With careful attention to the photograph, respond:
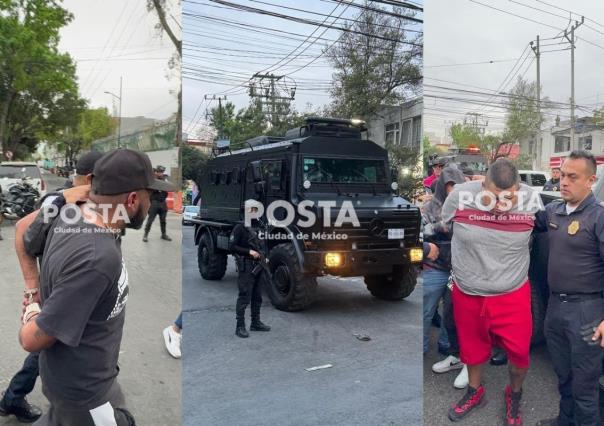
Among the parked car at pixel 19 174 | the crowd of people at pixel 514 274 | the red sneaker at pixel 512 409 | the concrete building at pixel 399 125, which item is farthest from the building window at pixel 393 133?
the parked car at pixel 19 174

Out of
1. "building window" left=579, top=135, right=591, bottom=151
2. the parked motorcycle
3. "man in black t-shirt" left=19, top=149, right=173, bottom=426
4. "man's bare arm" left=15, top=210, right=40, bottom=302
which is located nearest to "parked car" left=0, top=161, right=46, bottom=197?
the parked motorcycle

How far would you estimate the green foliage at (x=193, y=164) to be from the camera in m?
1.42

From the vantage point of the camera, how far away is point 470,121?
1970 mm

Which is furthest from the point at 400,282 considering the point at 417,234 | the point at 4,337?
the point at 4,337

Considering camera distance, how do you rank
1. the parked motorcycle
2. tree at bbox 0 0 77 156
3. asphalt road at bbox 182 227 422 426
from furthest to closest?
the parked motorcycle
tree at bbox 0 0 77 156
asphalt road at bbox 182 227 422 426

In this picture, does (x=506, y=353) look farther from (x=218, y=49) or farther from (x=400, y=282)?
(x=218, y=49)

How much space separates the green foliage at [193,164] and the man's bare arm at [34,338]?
1.95 ft

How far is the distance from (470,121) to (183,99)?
3.70ft

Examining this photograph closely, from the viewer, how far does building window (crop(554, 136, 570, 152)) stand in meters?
1.99

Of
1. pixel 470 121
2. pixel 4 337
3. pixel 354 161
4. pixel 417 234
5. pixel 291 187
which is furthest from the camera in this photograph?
pixel 4 337

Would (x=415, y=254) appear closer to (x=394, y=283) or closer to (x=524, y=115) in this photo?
(x=394, y=283)

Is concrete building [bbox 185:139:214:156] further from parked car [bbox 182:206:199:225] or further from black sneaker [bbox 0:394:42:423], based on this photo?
black sneaker [bbox 0:394:42:423]

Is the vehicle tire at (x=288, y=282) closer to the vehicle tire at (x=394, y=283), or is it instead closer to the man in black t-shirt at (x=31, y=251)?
the vehicle tire at (x=394, y=283)

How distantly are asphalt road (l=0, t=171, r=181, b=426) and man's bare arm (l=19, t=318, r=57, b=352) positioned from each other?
734mm
